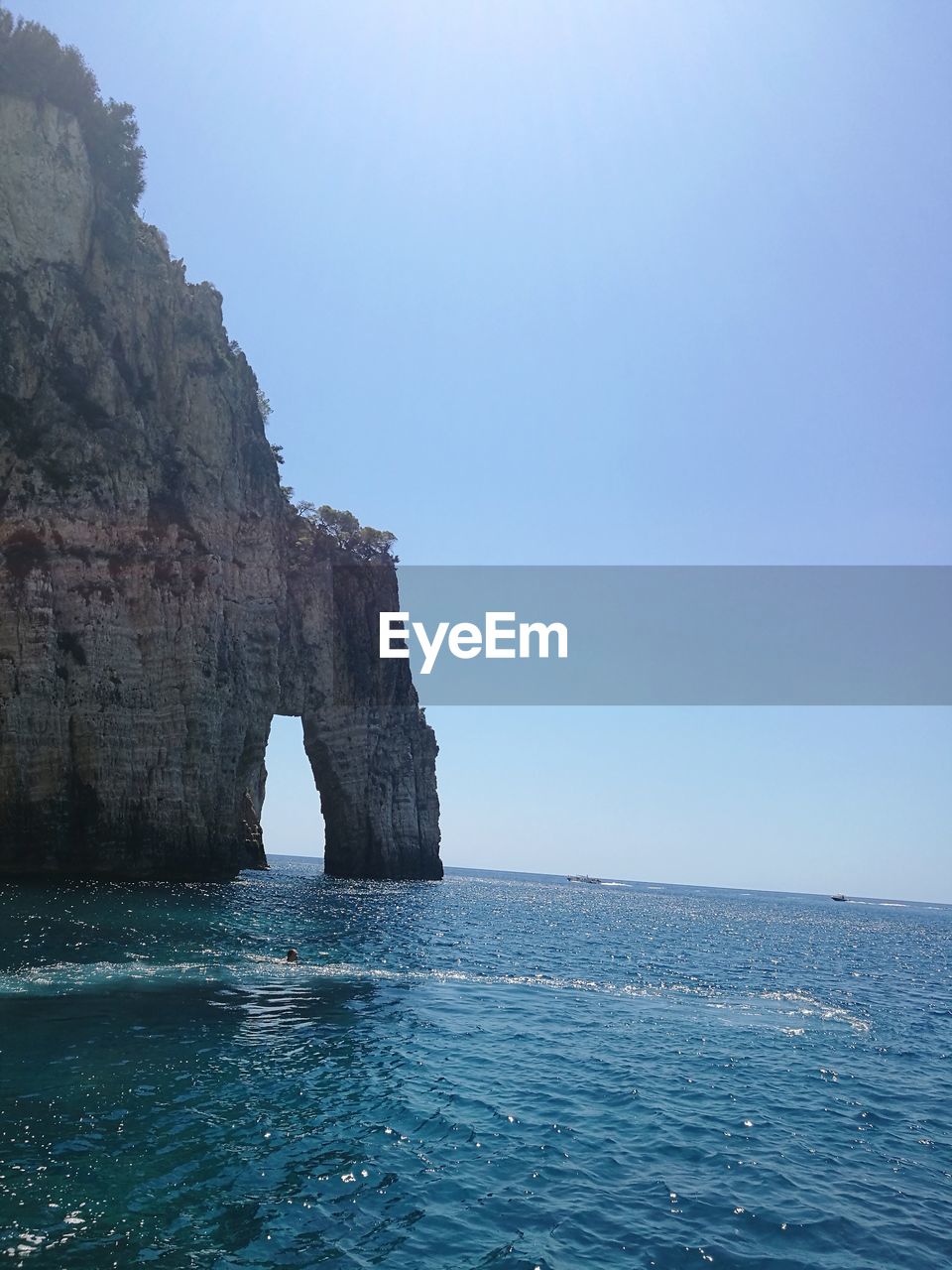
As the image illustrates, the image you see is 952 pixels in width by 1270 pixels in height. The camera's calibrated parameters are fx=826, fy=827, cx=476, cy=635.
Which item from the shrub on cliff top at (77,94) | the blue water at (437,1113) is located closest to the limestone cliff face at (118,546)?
the shrub on cliff top at (77,94)

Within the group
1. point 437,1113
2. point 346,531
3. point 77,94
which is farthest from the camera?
point 346,531

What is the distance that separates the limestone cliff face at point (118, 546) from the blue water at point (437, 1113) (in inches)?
510

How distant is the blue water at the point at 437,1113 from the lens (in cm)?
1055

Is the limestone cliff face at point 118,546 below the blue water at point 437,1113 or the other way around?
the other way around

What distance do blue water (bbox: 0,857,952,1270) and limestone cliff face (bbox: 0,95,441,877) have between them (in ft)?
42.5

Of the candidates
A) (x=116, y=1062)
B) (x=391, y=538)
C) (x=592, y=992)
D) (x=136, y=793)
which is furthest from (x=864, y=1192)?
(x=391, y=538)

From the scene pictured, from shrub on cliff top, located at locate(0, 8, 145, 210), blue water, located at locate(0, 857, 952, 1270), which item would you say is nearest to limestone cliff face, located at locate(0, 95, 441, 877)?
shrub on cliff top, located at locate(0, 8, 145, 210)

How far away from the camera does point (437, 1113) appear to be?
1534 cm

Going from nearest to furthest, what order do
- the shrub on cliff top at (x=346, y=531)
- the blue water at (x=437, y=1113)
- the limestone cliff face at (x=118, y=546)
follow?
the blue water at (x=437, y=1113)
the limestone cliff face at (x=118, y=546)
the shrub on cliff top at (x=346, y=531)

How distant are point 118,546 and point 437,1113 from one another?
4036 centimetres

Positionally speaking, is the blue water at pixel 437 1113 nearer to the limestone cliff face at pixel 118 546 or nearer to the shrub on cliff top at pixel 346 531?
the limestone cliff face at pixel 118 546

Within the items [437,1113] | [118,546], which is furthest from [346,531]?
[437,1113]

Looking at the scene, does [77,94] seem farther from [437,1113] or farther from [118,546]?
[437,1113]

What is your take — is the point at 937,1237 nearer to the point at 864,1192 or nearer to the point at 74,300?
the point at 864,1192
